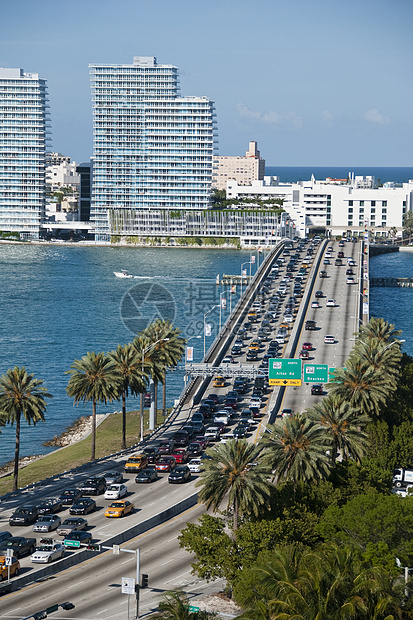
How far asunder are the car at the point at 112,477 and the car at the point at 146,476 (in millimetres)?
1243

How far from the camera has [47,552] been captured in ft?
168

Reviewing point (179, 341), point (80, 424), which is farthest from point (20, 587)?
point (80, 424)

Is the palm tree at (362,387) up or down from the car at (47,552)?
up

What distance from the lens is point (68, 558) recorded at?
168ft

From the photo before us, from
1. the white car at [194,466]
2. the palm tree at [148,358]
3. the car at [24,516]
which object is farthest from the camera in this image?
the palm tree at [148,358]

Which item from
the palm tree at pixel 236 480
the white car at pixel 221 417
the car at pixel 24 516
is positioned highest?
the palm tree at pixel 236 480

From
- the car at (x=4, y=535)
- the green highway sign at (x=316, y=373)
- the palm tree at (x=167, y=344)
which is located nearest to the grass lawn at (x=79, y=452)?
the palm tree at (x=167, y=344)

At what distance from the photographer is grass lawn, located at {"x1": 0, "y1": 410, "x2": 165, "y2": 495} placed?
81.1 metres

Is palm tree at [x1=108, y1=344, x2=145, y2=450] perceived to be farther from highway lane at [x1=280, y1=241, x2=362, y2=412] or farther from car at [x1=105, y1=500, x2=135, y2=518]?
car at [x1=105, y1=500, x2=135, y2=518]

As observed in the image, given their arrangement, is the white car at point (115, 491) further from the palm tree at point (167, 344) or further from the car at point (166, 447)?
the palm tree at point (167, 344)

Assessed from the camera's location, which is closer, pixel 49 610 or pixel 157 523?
Answer: pixel 49 610

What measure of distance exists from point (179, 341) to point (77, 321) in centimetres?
7652

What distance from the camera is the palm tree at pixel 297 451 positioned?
187 ft

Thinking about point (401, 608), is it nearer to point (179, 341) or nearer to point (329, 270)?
point (179, 341)
